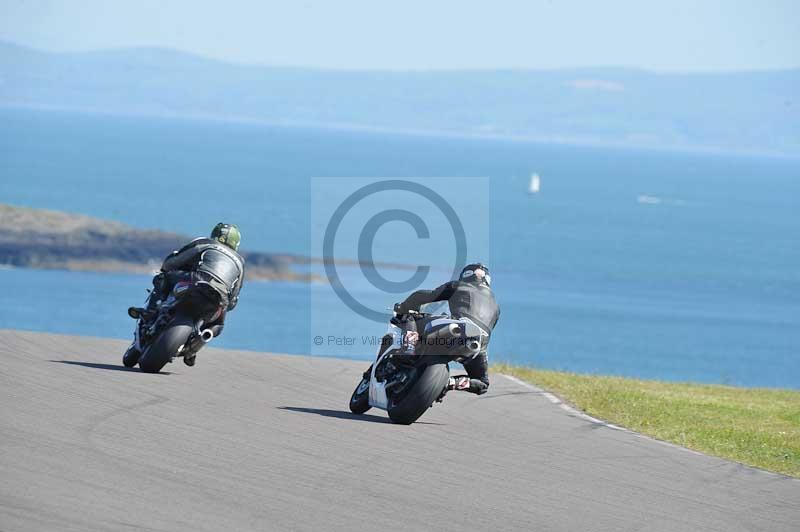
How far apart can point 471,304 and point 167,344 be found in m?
3.92

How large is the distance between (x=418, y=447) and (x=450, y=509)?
2.52m

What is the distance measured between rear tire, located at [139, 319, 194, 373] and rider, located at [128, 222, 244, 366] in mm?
401

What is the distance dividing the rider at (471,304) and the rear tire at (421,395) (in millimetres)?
248

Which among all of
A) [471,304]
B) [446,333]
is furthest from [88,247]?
[446,333]

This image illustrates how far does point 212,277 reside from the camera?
49.4ft

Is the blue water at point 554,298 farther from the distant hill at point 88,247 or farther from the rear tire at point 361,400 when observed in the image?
the rear tire at point 361,400

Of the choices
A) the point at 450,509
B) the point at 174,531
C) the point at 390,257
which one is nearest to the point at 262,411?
the point at 450,509

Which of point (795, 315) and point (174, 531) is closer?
point (174, 531)

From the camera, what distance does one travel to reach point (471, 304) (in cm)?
1288

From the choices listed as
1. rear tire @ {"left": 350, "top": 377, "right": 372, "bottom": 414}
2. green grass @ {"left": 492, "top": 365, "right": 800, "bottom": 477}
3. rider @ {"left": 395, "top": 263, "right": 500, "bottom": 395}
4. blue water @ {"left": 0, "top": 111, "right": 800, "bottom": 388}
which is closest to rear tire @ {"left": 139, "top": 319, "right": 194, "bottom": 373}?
rear tire @ {"left": 350, "top": 377, "right": 372, "bottom": 414}

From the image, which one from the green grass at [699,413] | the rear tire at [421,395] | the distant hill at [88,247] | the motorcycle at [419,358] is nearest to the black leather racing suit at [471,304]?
the motorcycle at [419,358]

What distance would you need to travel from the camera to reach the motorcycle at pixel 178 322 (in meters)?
15.0

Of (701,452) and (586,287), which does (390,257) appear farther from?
(701,452)

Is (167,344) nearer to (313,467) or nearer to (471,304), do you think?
(471,304)
